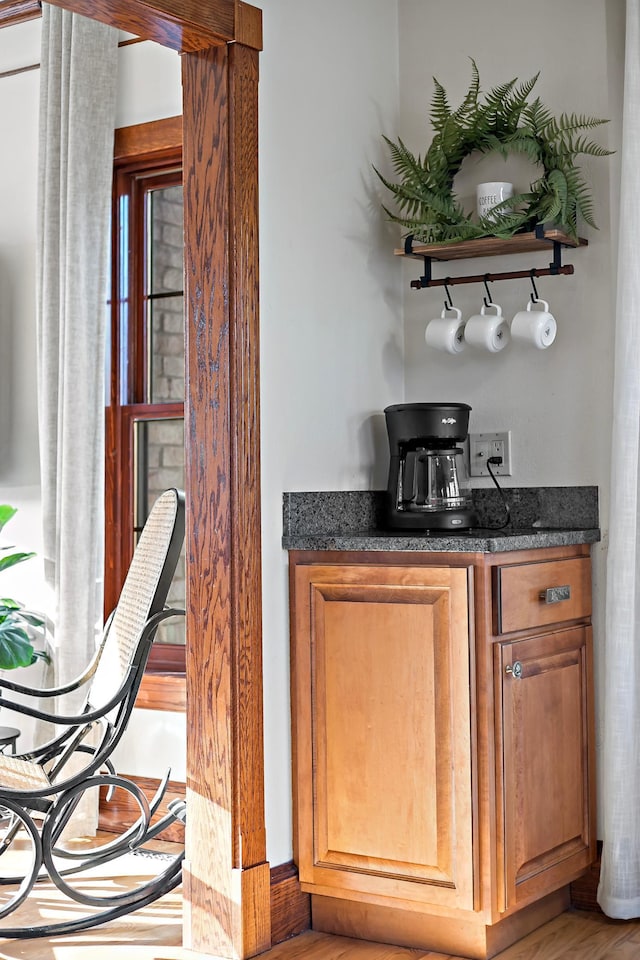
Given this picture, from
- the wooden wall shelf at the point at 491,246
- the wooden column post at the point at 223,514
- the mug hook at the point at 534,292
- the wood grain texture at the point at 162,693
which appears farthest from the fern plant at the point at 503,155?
the wood grain texture at the point at 162,693

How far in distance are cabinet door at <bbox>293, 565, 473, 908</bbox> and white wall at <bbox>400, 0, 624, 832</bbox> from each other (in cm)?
58

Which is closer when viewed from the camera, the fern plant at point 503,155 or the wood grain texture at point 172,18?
the wood grain texture at point 172,18

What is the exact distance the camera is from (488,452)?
3197 mm

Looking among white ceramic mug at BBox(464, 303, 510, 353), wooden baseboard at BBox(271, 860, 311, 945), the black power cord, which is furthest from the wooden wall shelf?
wooden baseboard at BBox(271, 860, 311, 945)

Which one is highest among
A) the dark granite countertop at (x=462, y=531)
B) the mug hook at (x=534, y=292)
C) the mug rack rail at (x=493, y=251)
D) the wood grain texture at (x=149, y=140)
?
the wood grain texture at (x=149, y=140)

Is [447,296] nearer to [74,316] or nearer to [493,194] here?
[493,194]

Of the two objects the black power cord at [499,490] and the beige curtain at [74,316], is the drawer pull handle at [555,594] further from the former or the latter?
the beige curtain at [74,316]

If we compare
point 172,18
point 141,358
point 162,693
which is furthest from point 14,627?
point 172,18

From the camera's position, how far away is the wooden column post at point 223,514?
2.64 metres

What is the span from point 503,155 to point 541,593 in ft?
3.87

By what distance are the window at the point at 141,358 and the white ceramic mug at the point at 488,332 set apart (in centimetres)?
114

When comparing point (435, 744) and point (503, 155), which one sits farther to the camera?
point (503, 155)

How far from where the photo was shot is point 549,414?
310 centimetres

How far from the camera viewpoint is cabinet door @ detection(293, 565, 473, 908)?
258 centimetres
